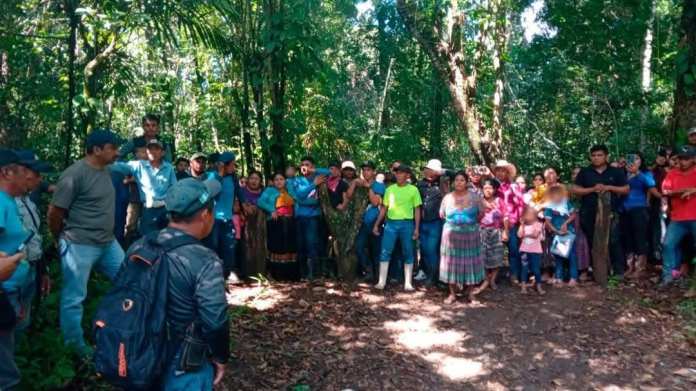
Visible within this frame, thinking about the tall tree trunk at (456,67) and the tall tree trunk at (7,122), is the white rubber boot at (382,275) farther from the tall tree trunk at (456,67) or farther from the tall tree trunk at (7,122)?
the tall tree trunk at (7,122)

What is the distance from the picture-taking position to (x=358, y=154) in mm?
14867

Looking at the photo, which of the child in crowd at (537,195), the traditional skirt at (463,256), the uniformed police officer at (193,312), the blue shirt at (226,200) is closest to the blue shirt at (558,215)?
the child in crowd at (537,195)

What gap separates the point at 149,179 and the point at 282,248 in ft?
8.05

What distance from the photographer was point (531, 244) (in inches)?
275

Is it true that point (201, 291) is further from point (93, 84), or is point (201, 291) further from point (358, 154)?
point (358, 154)

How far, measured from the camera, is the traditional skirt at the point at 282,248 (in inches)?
299

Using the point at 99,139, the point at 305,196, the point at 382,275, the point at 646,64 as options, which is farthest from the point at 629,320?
the point at 646,64

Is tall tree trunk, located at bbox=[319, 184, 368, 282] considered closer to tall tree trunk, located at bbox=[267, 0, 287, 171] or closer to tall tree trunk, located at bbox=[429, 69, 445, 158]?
tall tree trunk, located at bbox=[267, 0, 287, 171]

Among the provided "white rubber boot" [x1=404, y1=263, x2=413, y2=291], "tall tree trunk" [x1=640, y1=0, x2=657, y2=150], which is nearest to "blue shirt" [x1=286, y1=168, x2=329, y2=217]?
"white rubber boot" [x1=404, y1=263, x2=413, y2=291]

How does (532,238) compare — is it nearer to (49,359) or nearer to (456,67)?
(456,67)

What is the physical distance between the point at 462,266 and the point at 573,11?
8.02 meters

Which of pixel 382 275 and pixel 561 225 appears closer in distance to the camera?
pixel 561 225

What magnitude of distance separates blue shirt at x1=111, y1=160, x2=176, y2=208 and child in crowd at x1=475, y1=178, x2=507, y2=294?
3.99 meters

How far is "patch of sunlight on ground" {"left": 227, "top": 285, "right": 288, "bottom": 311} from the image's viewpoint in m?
6.48
